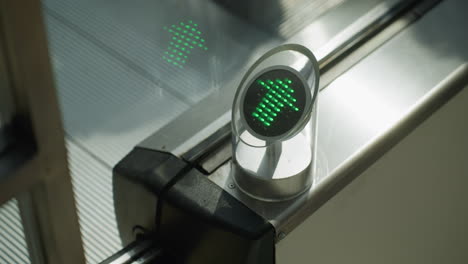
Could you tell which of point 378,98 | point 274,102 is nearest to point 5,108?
point 274,102

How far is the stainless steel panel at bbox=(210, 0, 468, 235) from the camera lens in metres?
1.15

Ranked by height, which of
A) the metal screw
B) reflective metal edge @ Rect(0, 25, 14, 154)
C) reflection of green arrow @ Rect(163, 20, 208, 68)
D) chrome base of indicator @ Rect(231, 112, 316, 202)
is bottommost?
reflection of green arrow @ Rect(163, 20, 208, 68)

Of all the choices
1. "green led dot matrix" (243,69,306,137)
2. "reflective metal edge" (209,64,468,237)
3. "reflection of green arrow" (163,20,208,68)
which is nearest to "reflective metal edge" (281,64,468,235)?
"reflective metal edge" (209,64,468,237)

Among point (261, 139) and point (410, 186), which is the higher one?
point (261, 139)

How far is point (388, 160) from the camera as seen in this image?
1269 mm

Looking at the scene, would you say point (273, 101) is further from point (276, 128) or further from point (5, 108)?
point (5, 108)

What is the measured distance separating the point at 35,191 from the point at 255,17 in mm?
862

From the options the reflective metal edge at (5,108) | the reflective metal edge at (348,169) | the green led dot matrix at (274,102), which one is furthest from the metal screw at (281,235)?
the reflective metal edge at (5,108)

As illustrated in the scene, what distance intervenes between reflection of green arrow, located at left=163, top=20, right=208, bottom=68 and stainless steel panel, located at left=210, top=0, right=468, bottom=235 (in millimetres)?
336

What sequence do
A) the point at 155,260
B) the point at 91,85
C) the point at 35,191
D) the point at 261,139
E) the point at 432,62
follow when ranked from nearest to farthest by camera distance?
the point at 35,191 → the point at 261,139 → the point at 155,260 → the point at 432,62 → the point at 91,85

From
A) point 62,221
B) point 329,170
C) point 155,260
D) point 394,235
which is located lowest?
point 394,235

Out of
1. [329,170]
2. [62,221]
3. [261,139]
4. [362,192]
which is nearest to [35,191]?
[62,221]

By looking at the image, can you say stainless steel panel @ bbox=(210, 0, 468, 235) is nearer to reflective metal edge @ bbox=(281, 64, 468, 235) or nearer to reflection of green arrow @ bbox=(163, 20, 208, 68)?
reflective metal edge @ bbox=(281, 64, 468, 235)

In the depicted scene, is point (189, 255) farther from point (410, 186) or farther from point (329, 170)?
point (410, 186)
